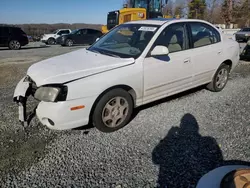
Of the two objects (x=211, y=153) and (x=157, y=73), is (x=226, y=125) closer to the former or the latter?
(x=211, y=153)

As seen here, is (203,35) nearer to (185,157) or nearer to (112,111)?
(112,111)

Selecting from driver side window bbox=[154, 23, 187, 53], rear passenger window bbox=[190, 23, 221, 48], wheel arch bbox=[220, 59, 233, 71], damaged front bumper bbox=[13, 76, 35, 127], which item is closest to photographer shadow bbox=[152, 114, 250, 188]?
driver side window bbox=[154, 23, 187, 53]

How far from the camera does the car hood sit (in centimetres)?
279

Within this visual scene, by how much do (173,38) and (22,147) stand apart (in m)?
3.07

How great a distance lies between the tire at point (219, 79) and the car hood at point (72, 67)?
2464 millimetres

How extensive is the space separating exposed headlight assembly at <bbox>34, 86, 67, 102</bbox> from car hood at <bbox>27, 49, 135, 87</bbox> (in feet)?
0.28

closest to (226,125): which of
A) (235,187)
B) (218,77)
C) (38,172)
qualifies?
(218,77)

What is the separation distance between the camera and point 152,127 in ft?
11.1

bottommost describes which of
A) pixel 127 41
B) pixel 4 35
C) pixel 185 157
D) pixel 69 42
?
pixel 185 157

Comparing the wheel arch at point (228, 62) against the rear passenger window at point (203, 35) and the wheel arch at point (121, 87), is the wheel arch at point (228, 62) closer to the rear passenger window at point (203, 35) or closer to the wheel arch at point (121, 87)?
the rear passenger window at point (203, 35)

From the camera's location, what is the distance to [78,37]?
746 inches

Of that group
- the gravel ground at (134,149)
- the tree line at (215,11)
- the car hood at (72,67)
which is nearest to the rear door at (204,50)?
the gravel ground at (134,149)

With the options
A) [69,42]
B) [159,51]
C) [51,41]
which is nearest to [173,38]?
[159,51]

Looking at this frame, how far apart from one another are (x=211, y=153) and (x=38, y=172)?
218 centimetres
